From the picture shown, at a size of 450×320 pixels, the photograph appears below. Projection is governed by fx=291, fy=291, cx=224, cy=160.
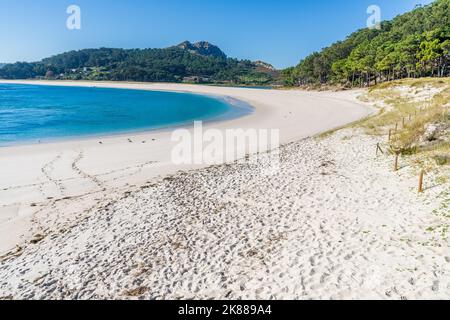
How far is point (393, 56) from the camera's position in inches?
2665

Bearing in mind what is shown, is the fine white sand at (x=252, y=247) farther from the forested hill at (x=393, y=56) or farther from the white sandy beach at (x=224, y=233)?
the forested hill at (x=393, y=56)

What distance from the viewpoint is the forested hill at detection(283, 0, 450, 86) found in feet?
212

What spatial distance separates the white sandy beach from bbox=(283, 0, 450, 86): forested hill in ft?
214

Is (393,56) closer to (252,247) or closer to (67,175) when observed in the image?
(67,175)

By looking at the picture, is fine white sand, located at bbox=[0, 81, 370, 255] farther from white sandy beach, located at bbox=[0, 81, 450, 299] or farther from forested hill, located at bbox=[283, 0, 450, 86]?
forested hill, located at bbox=[283, 0, 450, 86]

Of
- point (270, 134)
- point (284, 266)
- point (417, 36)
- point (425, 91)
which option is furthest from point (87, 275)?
point (417, 36)

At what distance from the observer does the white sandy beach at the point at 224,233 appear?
21.2 ft

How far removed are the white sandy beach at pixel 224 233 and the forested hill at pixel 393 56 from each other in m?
65.3

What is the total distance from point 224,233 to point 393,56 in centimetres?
7548

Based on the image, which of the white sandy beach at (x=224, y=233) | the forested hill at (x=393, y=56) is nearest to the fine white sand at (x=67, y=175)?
the white sandy beach at (x=224, y=233)

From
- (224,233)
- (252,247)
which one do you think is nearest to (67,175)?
(224,233)

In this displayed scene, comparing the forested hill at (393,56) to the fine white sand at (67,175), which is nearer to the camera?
the fine white sand at (67,175)

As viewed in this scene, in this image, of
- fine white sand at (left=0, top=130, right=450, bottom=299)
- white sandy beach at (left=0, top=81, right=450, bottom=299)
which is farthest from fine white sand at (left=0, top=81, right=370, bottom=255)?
fine white sand at (left=0, top=130, right=450, bottom=299)
